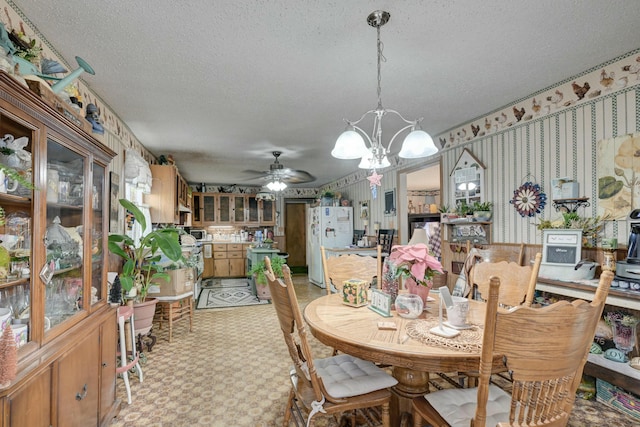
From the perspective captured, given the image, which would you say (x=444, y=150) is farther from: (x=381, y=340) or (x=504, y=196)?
(x=381, y=340)

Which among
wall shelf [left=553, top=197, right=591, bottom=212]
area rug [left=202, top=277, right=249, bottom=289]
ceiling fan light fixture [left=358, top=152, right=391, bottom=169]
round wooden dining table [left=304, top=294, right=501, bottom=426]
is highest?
ceiling fan light fixture [left=358, top=152, right=391, bottom=169]

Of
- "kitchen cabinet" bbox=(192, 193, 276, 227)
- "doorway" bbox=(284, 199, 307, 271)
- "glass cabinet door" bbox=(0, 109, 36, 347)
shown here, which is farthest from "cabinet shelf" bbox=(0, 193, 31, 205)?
"doorway" bbox=(284, 199, 307, 271)

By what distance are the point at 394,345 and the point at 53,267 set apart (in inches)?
62.4

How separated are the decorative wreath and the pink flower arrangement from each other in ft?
5.61

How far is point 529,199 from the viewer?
2998 mm

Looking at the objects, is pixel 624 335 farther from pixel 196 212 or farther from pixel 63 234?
pixel 196 212

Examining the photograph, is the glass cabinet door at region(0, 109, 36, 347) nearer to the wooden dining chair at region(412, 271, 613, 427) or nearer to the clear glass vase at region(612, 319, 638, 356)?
the wooden dining chair at region(412, 271, 613, 427)

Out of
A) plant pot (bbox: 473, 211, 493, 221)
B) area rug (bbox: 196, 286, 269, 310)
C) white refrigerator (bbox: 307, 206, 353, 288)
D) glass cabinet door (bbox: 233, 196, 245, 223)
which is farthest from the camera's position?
glass cabinet door (bbox: 233, 196, 245, 223)

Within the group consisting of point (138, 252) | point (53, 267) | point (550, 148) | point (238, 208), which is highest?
point (550, 148)

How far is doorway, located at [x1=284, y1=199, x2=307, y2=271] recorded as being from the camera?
8.95 m

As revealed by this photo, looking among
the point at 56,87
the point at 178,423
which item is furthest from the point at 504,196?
A: the point at 56,87

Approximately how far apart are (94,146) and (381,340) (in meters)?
1.94

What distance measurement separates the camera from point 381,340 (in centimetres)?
144

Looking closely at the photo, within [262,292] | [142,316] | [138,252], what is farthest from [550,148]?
[262,292]
